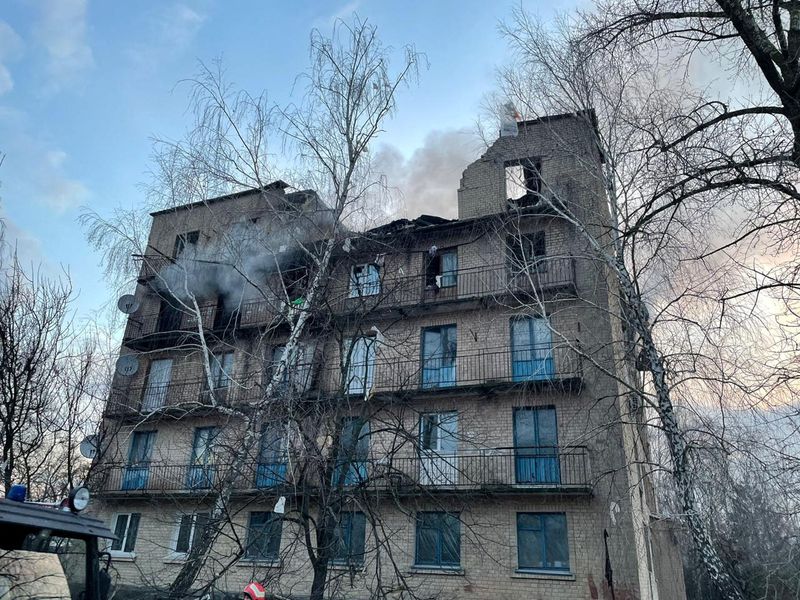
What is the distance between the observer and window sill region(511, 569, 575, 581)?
1362 cm

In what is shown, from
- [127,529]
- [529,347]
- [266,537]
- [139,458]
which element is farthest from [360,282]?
[127,529]

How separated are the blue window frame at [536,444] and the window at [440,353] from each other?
2.43 meters

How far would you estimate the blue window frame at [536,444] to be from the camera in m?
14.9

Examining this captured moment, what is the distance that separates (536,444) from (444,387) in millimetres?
3051

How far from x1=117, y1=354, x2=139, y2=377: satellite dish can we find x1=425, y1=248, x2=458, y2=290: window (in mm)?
11533

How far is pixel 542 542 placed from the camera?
47.1ft

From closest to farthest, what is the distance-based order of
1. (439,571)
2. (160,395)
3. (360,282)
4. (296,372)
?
(296,372) < (439,571) < (360,282) < (160,395)

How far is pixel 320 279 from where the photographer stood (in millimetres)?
12359

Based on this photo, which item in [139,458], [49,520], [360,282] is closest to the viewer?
[49,520]

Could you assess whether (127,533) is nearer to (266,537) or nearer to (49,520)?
(266,537)

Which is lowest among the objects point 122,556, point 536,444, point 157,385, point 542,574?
point 122,556

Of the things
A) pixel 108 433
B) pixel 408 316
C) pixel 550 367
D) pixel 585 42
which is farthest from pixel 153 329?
pixel 585 42

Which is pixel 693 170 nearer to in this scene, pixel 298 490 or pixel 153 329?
pixel 298 490

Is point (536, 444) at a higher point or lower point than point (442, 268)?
lower
